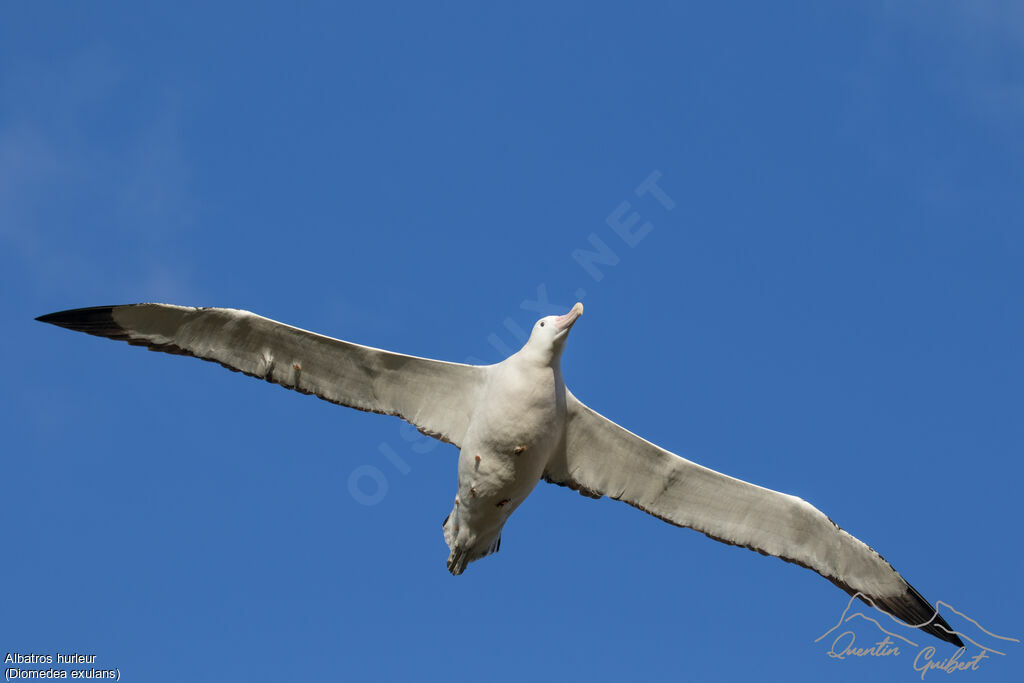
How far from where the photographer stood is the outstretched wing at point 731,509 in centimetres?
1969

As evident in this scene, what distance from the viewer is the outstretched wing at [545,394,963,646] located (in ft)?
64.6

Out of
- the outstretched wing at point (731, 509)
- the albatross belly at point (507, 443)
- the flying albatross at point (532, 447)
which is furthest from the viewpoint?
the outstretched wing at point (731, 509)

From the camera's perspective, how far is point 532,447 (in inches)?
718

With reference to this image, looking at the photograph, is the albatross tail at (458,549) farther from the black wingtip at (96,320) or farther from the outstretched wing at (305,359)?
the black wingtip at (96,320)

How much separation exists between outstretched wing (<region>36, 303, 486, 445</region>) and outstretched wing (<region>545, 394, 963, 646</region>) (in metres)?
1.89

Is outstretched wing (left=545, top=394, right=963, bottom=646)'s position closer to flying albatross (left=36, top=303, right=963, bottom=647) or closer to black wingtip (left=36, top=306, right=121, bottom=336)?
flying albatross (left=36, top=303, right=963, bottom=647)

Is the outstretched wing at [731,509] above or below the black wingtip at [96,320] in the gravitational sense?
below

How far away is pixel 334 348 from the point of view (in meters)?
19.4

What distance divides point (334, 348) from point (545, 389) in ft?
11.2

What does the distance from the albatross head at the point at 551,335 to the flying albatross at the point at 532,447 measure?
0.02 metres

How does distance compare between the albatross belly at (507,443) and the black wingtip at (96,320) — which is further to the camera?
the black wingtip at (96,320)

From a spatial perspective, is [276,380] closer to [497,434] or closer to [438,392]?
[438,392]

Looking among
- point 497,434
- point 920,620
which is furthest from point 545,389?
point 920,620

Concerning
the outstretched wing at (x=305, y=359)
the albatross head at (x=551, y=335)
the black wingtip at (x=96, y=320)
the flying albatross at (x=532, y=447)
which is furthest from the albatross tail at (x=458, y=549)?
the black wingtip at (x=96, y=320)
